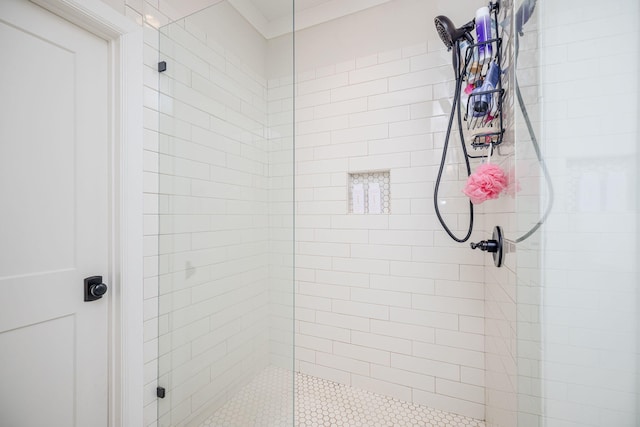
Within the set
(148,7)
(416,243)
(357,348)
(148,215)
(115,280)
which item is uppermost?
(148,7)

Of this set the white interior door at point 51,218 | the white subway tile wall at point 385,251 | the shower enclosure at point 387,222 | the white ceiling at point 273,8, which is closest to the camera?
the shower enclosure at point 387,222

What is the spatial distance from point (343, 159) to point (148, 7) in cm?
138

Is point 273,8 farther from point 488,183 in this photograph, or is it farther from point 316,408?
point 316,408

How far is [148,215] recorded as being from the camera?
130cm

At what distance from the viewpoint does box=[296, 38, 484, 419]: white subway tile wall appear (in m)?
1.69

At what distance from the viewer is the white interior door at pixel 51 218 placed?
0.93 metres

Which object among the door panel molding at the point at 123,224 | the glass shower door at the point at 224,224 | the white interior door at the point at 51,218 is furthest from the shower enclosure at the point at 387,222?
the white interior door at the point at 51,218

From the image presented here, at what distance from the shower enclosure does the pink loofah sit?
0.06 m

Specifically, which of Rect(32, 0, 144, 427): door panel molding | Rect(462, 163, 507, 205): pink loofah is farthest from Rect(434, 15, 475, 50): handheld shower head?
Rect(32, 0, 144, 427): door panel molding

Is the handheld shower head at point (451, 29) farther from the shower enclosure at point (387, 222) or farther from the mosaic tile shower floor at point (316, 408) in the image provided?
the mosaic tile shower floor at point (316, 408)

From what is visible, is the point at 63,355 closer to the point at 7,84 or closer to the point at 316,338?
the point at 7,84

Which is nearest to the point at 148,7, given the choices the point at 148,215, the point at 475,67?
the point at 148,215

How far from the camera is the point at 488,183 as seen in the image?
1.11 metres

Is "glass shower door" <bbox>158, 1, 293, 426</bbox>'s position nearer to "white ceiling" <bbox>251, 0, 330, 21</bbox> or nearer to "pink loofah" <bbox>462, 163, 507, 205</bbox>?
"white ceiling" <bbox>251, 0, 330, 21</bbox>
